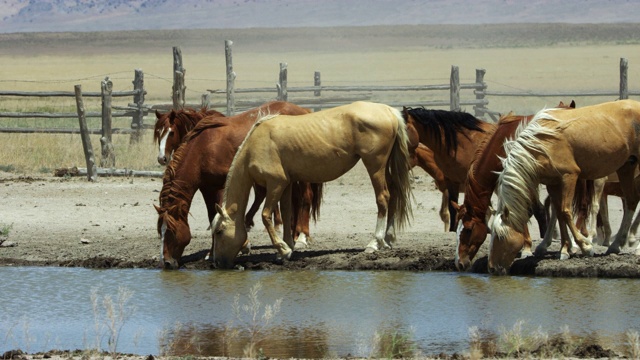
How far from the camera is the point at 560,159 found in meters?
10.3

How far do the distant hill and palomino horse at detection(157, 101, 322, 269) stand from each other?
113 m

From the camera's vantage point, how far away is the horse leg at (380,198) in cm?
1123

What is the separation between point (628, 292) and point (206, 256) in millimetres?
4184

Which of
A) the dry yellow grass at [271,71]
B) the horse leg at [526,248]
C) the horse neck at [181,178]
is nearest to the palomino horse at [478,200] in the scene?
the horse leg at [526,248]

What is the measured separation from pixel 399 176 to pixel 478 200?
3.96 feet

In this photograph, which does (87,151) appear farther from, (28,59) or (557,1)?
(557,1)

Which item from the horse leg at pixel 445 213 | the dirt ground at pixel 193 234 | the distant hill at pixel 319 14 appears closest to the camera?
the dirt ground at pixel 193 234

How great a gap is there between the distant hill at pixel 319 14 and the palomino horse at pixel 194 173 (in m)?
113

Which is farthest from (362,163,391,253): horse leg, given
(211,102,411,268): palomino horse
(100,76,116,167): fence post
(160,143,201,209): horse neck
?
(100,76,116,167): fence post

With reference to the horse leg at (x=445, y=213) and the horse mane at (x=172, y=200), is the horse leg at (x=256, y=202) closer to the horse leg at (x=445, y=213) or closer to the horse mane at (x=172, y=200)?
the horse mane at (x=172, y=200)

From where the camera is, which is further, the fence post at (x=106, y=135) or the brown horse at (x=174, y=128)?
the fence post at (x=106, y=135)

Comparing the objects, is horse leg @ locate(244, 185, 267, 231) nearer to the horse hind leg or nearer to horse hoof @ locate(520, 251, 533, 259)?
the horse hind leg

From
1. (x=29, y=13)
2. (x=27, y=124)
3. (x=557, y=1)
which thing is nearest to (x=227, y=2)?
(x=29, y=13)

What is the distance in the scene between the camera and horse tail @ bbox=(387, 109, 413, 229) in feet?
37.2
